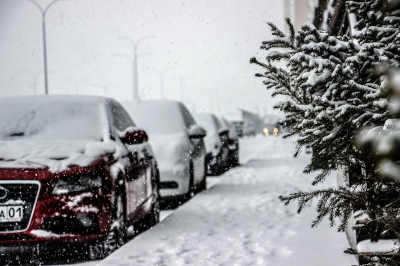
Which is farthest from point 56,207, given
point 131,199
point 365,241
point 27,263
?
point 365,241

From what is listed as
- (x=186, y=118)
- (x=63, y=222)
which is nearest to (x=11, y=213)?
(x=63, y=222)

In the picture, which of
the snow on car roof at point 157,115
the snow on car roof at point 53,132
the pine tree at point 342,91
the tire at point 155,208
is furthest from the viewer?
the snow on car roof at point 157,115

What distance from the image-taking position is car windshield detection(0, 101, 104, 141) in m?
5.96

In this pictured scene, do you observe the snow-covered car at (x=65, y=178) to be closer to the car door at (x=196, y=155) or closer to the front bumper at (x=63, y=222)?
the front bumper at (x=63, y=222)

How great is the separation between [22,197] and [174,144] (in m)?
4.48

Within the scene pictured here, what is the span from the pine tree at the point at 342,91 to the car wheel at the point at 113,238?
8.07 ft

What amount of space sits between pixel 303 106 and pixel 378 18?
0.56 m

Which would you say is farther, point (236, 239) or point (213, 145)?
point (213, 145)

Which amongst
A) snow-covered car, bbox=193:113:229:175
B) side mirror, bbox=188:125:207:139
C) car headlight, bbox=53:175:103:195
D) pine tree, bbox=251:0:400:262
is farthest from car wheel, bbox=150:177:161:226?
snow-covered car, bbox=193:113:229:175

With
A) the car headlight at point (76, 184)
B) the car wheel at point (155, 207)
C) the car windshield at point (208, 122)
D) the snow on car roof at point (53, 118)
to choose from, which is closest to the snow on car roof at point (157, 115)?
the car wheel at point (155, 207)

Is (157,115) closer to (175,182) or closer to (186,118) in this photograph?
(186,118)

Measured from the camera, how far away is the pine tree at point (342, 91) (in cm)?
271

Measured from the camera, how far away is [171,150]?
362 inches

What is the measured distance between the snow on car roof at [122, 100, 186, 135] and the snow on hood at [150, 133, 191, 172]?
26cm
